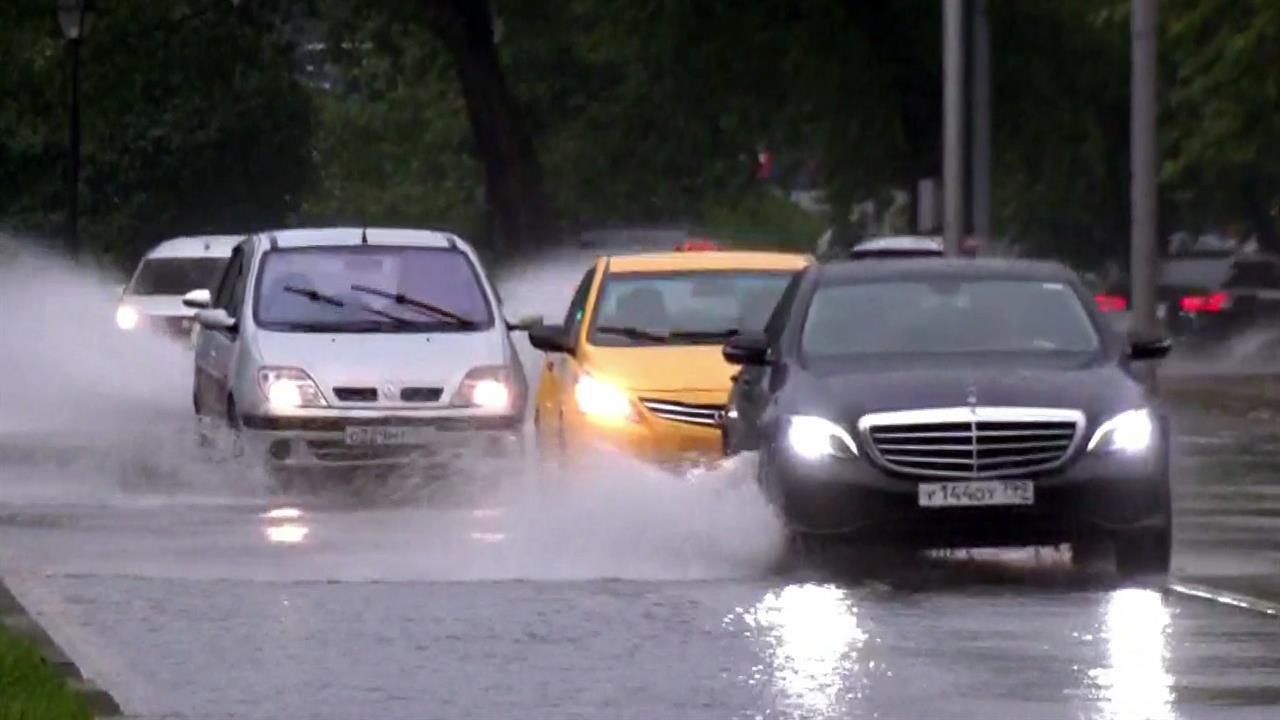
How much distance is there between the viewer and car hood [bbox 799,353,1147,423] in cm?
1489

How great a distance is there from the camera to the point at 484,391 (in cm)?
2095

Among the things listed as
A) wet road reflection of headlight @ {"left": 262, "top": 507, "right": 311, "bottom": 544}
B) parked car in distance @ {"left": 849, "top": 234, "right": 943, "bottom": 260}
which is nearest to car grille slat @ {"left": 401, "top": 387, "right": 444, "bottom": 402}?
wet road reflection of headlight @ {"left": 262, "top": 507, "right": 311, "bottom": 544}

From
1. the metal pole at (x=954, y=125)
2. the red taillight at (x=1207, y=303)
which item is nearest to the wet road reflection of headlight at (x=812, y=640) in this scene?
the metal pole at (x=954, y=125)

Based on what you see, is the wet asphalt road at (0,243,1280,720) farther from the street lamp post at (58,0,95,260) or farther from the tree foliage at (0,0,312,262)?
the tree foliage at (0,0,312,262)

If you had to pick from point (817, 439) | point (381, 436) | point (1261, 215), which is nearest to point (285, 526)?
point (381, 436)

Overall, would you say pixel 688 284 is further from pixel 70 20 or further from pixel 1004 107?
pixel 70 20

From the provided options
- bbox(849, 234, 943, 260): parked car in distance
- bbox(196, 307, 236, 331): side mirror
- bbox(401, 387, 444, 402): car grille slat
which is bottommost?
bbox(401, 387, 444, 402): car grille slat

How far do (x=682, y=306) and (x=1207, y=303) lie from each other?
97.2 feet

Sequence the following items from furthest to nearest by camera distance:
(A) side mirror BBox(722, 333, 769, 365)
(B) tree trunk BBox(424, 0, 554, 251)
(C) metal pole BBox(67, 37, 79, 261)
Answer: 1. (C) metal pole BBox(67, 37, 79, 261)
2. (B) tree trunk BBox(424, 0, 554, 251)
3. (A) side mirror BBox(722, 333, 769, 365)

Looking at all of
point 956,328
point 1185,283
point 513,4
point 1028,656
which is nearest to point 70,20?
point 513,4

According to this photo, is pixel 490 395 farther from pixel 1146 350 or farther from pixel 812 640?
pixel 812 640

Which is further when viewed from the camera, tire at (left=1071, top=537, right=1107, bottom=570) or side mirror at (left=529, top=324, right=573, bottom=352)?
side mirror at (left=529, top=324, right=573, bottom=352)

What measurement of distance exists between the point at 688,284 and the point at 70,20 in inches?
1085

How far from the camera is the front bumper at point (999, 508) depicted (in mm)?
14773
